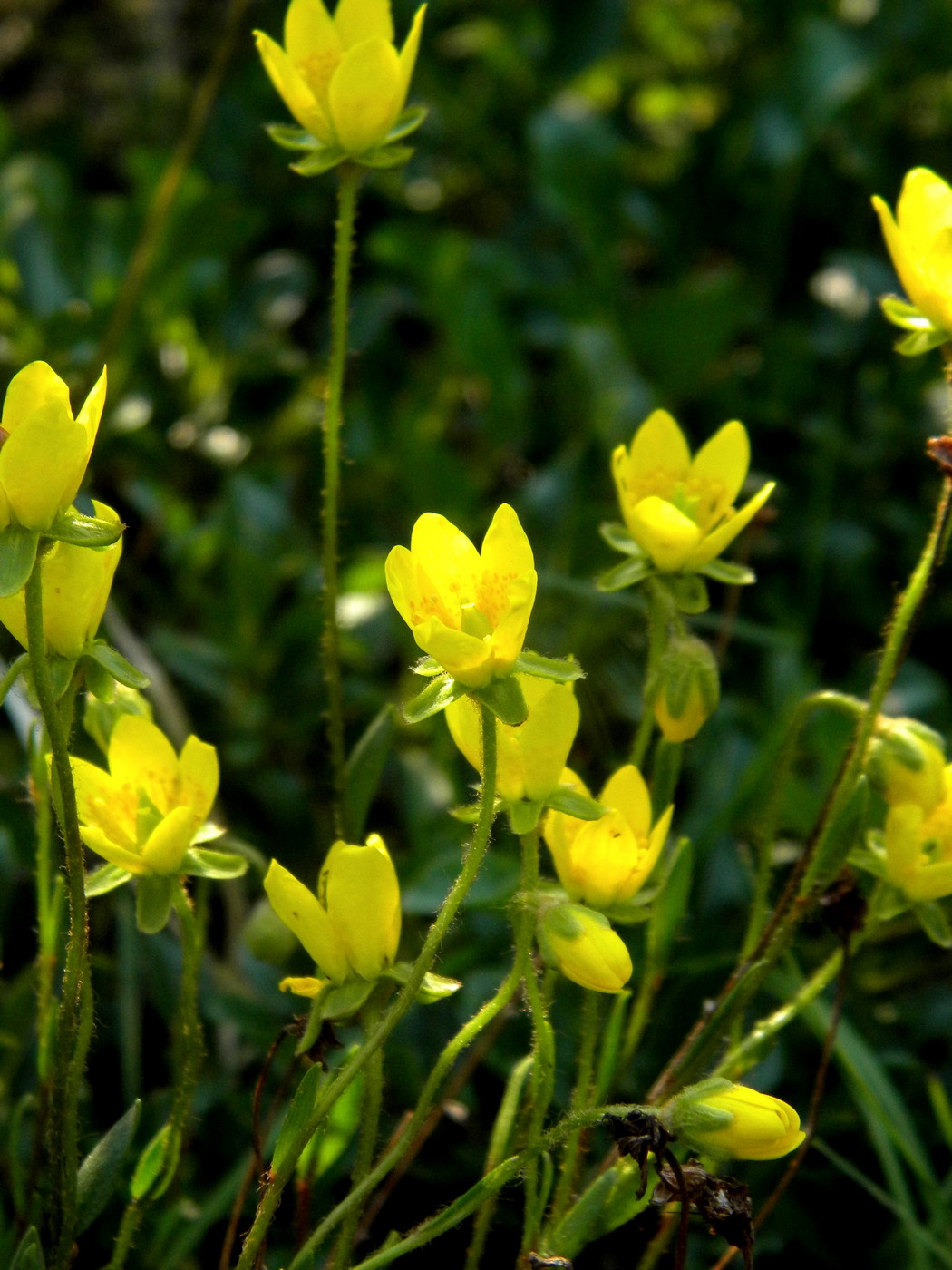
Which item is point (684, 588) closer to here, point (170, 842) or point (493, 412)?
point (170, 842)

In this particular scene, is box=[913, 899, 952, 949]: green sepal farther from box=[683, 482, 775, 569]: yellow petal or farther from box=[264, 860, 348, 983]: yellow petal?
box=[264, 860, 348, 983]: yellow petal

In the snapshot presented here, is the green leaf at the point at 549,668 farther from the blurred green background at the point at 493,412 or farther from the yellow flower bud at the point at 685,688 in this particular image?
the blurred green background at the point at 493,412

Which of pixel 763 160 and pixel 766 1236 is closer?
pixel 766 1236

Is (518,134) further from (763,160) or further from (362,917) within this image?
(362,917)

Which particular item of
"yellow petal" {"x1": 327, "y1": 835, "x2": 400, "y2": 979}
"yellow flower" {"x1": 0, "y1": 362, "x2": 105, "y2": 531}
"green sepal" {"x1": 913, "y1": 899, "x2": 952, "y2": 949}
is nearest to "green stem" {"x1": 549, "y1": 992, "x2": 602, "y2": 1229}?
"yellow petal" {"x1": 327, "y1": 835, "x2": 400, "y2": 979}

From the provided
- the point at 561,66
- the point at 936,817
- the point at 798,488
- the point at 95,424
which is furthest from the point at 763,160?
the point at 95,424
